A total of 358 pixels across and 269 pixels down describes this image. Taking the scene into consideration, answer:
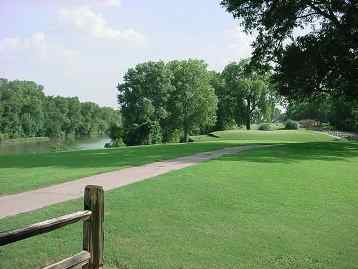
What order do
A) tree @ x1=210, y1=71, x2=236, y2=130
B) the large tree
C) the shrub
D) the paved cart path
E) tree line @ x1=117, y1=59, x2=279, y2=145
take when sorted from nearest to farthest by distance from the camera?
the paved cart path → the large tree → the shrub → tree line @ x1=117, y1=59, x2=279, y2=145 → tree @ x1=210, y1=71, x2=236, y2=130

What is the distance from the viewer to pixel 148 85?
65.1 metres

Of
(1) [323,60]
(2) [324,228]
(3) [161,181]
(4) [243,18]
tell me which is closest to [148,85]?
(4) [243,18]

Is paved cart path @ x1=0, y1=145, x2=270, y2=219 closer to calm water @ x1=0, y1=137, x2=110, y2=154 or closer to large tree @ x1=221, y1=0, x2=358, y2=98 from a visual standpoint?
large tree @ x1=221, y1=0, x2=358, y2=98

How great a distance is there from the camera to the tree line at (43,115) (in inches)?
3996

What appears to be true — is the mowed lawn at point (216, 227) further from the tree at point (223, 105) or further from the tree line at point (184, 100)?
the tree at point (223, 105)

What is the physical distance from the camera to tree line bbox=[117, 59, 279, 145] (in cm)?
6216

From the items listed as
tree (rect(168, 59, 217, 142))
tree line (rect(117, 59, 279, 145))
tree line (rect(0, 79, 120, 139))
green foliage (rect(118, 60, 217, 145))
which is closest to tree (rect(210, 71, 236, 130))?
tree line (rect(117, 59, 279, 145))

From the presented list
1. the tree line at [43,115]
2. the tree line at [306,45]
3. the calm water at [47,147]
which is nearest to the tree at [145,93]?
the calm water at [47,147]

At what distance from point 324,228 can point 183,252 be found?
2.80 meters

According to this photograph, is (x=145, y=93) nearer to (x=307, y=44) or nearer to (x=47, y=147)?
(x=47, y=147)

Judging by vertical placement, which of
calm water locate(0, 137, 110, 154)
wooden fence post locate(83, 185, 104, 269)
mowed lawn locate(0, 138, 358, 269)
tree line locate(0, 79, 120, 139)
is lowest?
calm water locate(0, 137, 110, 154)

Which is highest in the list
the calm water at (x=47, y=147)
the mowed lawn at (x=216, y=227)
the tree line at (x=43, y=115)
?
the tree line at (x=43, y=115)

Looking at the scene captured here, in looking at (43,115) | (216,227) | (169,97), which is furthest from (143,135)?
(43,115)

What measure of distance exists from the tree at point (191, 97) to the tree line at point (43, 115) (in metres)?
18.0
